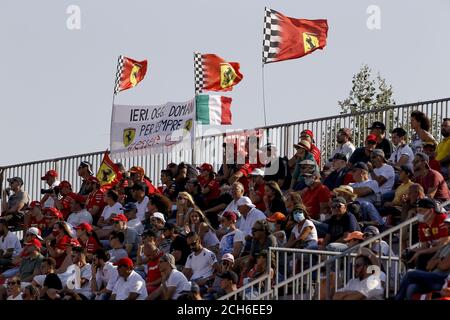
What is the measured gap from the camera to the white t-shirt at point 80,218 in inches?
1112

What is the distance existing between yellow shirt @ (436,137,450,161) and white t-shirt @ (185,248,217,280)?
377 cm

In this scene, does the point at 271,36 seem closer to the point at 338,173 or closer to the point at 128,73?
the point at 128,73

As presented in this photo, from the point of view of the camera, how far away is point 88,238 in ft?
84.9

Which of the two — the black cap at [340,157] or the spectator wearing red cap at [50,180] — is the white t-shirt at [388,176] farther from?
the spectator wearing red cap at [50,180]

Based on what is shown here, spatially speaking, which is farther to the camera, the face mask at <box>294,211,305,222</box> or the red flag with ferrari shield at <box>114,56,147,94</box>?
the red flag with ferrari shield at <box>114,56,147,94</box>

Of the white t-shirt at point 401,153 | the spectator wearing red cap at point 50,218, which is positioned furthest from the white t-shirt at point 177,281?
the spectator wearing red cap at point 50,218

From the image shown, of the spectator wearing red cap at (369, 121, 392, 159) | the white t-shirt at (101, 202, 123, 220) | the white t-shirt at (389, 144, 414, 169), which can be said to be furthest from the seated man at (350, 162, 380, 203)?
the white t-shirt at (101, 202, 123, 220)

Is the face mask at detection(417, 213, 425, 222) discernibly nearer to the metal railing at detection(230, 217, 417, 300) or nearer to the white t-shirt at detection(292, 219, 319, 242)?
the metal railing at detection(230, 217, 417, 300)

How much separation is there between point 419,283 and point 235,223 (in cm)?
609

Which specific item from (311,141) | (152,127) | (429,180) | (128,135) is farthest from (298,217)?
(128,135)

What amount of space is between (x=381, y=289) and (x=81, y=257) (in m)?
6.79

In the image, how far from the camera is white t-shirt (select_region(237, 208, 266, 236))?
23.8 m

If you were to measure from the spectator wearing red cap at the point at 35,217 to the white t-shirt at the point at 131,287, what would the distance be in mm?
6447
